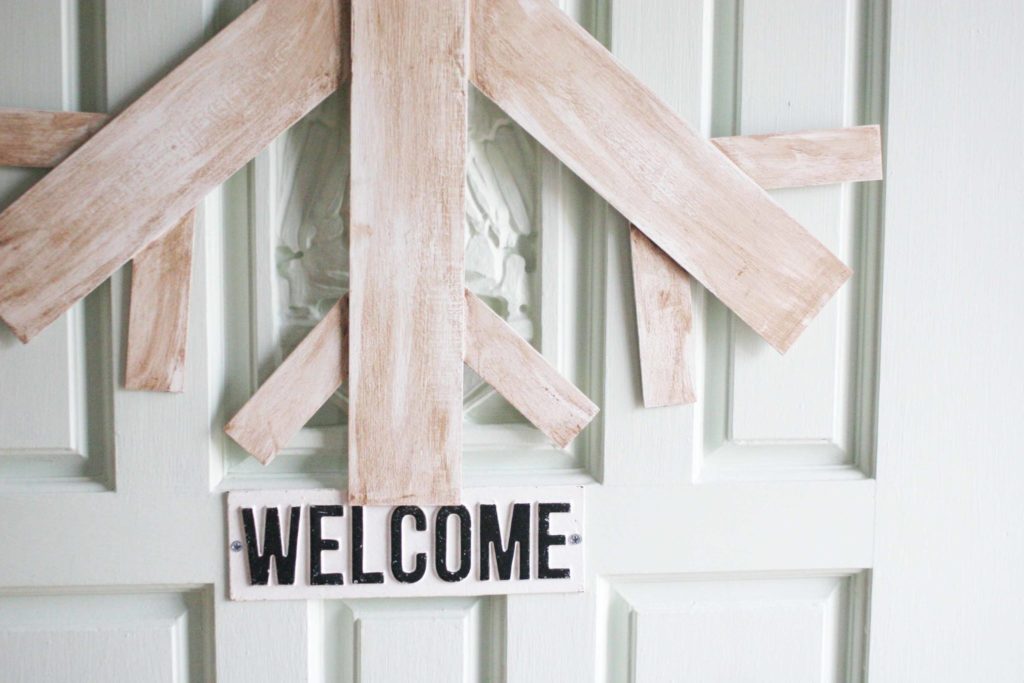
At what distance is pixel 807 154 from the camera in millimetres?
656

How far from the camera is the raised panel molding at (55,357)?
636mm

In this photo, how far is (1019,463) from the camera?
2.31 feet

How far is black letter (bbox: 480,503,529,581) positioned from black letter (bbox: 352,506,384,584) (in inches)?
3.6

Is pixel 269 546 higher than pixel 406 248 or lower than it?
lower

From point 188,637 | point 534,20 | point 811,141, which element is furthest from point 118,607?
point 811,141

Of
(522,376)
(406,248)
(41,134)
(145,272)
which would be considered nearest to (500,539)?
(522,376)

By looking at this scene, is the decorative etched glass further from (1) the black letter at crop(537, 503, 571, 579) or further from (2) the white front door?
(1) the black letter at crop(537, 503, 571, 579)

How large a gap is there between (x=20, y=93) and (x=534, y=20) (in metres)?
0.43

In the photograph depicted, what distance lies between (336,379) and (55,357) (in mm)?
242

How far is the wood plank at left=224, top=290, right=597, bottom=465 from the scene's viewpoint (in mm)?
640

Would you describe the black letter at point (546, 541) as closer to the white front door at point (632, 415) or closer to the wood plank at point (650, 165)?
the white front door at point (632, 415)

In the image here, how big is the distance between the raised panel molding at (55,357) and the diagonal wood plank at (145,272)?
0.02m

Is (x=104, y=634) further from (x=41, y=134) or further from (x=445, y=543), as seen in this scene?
(x=41, y=134)

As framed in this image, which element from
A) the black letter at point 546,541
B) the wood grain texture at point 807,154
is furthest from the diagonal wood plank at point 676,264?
the black letter at point 546,541
